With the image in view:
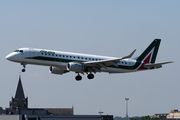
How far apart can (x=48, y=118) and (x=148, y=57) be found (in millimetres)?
42824

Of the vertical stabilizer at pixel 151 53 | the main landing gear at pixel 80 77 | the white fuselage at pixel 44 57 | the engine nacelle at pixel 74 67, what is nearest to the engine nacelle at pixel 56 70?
the main landing gear at pixel 80 77

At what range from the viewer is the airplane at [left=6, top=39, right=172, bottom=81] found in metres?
71.3

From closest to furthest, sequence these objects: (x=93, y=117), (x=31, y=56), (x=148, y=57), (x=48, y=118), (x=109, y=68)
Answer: (x=31, y=56) → (x=109, y=68) → (x=148, y=57) → (x=48, y=118) → (x=93, y=117)

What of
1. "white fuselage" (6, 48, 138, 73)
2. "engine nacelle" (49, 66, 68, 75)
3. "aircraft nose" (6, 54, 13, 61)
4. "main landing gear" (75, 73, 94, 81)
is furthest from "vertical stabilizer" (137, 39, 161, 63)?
"aircraft nose" (6, 54, 13, 61)

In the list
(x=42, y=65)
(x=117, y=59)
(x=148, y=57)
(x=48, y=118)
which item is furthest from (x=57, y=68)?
(x=48, y=118)

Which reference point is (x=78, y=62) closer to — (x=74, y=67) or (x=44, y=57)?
(x=74, y=67)

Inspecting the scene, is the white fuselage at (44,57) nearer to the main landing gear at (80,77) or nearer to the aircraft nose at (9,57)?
the aircraft nose at (9,57)

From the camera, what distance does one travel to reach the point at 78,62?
7475 centimetres

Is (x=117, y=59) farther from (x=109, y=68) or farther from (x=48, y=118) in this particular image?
(x=48, y=118)

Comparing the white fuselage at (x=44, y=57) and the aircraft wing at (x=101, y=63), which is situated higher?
the white fuselage at (x=44, y=57)

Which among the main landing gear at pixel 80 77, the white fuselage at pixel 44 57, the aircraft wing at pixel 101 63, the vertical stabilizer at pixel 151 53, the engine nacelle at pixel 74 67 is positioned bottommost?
→ the main landing gear at pixel 80 77

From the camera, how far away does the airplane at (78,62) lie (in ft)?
234

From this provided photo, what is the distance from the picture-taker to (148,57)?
8562 centimetres

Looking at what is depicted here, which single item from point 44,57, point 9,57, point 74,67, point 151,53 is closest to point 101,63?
point 74,67
